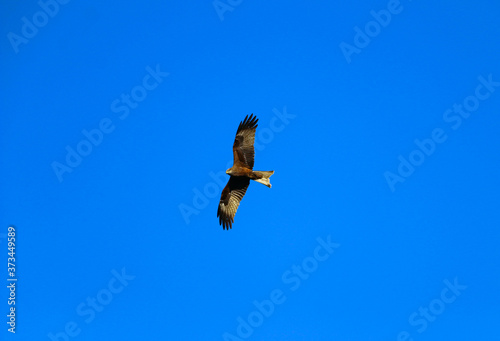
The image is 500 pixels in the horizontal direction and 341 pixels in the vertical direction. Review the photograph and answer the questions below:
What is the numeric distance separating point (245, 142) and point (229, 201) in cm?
258

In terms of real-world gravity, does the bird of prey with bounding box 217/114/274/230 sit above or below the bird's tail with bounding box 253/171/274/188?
above

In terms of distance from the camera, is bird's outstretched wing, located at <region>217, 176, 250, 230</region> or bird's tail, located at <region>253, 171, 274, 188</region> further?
bird's outstretched wing, located at <region>217, 176, 250, 230</region>

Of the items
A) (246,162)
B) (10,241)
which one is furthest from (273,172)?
(10,241)

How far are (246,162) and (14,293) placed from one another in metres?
12.4

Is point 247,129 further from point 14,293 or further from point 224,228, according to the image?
point 14,293

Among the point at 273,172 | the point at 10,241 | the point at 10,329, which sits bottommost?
the point at 273,172

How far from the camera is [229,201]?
1412 inches

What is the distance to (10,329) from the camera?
38438 millimetres

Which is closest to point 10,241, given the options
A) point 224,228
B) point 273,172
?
point 224,228

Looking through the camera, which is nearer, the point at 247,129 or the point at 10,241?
the point at 247,129

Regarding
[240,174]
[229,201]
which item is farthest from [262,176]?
[229,201]

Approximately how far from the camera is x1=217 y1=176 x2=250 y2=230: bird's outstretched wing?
3553cm

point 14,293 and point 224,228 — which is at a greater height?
point 14,293

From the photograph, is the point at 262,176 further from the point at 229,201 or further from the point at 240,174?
the point at 229,201
